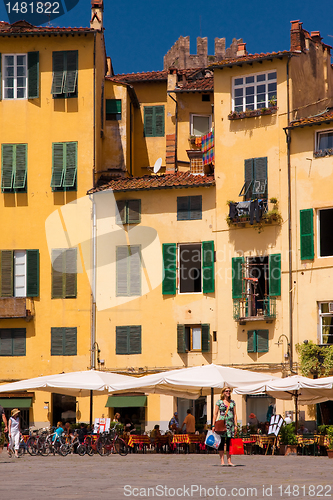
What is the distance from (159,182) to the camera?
124 feet

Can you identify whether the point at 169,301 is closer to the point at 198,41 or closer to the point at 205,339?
the point at 205,339

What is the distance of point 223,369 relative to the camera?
92.1 feet

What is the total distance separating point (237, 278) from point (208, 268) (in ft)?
4.43

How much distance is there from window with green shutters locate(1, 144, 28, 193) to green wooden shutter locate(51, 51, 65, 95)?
2795 mm

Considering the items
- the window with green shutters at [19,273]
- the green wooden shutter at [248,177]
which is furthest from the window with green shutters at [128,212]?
the green wooden shutter at [248,177]

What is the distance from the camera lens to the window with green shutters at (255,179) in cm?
3578

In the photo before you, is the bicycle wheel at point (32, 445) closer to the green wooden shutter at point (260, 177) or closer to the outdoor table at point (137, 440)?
the outdoor table at point (137, 440)

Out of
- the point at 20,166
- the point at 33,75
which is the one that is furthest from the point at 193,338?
the point at 33,75

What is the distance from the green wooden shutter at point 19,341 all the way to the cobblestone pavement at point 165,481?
16437mm

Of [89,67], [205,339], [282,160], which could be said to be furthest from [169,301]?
[89,67]

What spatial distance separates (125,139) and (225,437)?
24040 mm

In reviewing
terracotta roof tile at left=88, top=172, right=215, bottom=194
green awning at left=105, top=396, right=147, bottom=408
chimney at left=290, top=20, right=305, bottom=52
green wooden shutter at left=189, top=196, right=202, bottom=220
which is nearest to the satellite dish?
terracotta roof tile at left=88, top=172, right=215, bottom=194

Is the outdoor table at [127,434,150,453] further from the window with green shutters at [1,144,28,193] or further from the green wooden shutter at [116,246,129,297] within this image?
the window with green shutters at [1,144,28,193]

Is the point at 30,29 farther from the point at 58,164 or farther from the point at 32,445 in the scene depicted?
the point at 32,445
